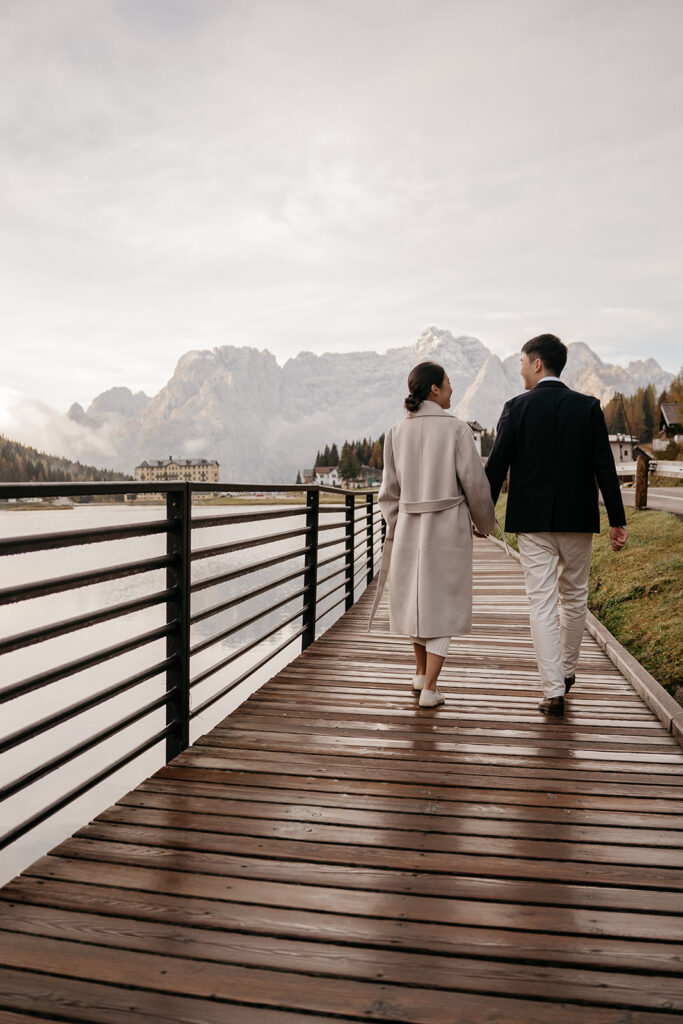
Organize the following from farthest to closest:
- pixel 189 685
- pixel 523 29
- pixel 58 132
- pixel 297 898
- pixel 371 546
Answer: pixel 58 132 < pixel 371 546 < pixel 523 29 < pixel 189 685 < pixel 297 898

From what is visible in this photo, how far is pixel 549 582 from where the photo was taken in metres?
3.47

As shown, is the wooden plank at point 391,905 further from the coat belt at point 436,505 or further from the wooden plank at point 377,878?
the coat belt at point 436,505

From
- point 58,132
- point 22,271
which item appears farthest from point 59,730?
point 22,271

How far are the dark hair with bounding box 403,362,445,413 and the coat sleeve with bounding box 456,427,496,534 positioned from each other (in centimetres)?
29

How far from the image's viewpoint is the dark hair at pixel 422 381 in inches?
139

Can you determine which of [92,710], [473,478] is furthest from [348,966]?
[92,710]

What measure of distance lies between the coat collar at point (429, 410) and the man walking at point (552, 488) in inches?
12.6

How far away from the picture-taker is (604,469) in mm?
3404

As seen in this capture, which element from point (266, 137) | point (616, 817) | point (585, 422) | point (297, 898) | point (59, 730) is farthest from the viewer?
point (59, 730)

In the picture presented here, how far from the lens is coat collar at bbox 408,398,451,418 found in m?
3.50

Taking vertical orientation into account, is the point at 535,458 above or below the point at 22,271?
below

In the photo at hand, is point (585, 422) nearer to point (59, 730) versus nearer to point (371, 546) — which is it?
point (371, 546)

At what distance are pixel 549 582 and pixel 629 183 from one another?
10.4 metres

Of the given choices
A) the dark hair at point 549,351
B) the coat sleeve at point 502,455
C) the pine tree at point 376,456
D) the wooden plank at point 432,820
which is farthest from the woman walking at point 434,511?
the pine tree at point 376,456
